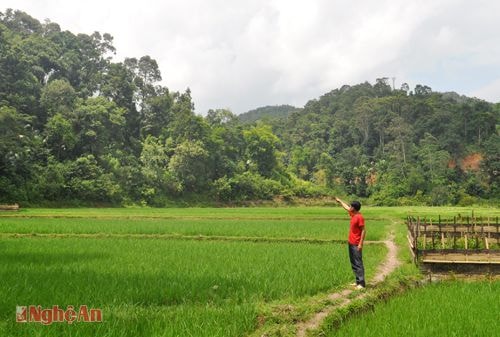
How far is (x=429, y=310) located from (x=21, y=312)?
21.6 ft

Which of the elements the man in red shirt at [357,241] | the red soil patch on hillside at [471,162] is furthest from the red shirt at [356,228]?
the red soil patch on hillside at [471,162]

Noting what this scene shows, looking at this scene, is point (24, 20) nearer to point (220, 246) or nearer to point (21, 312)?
point (220, 246)

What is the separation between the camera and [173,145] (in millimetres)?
70188

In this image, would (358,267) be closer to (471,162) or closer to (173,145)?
(173,145)

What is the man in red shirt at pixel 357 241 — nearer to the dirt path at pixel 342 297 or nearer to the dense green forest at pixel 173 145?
the dirt path at pixel 342 297

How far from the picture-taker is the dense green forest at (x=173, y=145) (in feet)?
176

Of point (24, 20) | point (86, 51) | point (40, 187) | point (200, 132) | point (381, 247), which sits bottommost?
point (381, 247)

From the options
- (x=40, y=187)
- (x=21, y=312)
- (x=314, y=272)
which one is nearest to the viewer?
(x=21, y=312)

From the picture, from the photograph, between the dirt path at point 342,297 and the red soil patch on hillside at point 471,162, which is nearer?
the dirt path at point 342,297

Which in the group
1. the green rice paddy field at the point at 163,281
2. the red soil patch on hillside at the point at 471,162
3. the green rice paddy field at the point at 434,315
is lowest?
the green rice paddy field at the point at 434,315

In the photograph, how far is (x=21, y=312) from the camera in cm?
645

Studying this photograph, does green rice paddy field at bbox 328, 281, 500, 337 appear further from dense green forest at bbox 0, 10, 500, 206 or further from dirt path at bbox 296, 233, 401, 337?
dense green forest at bbox 0, 10, 500, 206

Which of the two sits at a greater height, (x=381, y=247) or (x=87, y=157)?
(x=87, y=157)

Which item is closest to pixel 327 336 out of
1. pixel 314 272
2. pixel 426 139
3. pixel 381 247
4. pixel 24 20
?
pixel 314 272
